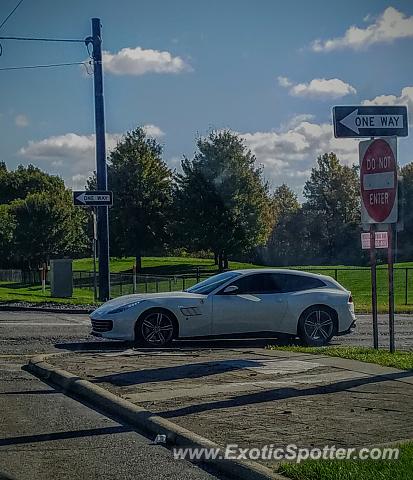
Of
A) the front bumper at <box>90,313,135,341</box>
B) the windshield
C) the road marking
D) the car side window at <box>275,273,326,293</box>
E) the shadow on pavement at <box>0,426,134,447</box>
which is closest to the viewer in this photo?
the shadow on pavement at <box>0,426,134,447</box>

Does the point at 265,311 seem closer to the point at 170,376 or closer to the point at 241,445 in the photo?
the point at 170,376

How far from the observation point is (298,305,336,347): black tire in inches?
571

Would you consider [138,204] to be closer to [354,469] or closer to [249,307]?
[249,307]

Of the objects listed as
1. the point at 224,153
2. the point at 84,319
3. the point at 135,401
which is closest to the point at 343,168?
the point at 224,153

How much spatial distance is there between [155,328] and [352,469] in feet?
26.9

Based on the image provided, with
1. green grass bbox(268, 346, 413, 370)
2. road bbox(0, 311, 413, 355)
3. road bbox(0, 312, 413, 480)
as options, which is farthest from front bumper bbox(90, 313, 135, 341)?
green grass bbox(268, 346, 413, 370)

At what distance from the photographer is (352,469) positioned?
19.3 feet

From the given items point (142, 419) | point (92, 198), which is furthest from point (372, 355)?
point (92, 198)

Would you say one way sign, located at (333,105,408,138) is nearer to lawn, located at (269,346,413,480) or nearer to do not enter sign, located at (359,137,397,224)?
do not enter sign, located at (359,137,397,224)

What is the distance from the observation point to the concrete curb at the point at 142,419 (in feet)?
19.9

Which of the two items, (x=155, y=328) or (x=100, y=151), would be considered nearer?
(x=155, y=328)

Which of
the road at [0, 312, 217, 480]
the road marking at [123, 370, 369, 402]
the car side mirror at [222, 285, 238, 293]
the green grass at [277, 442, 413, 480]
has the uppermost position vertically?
the car side mirror at [222, 285, 238, 293]

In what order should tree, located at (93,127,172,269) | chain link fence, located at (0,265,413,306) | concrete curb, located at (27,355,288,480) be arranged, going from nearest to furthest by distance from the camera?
concrete curb, located at (27,355,288,480), chain link fence, located at (0,265,413,306), tree, located at (93,127,172,269)

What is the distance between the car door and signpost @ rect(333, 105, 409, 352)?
3.27 meters
